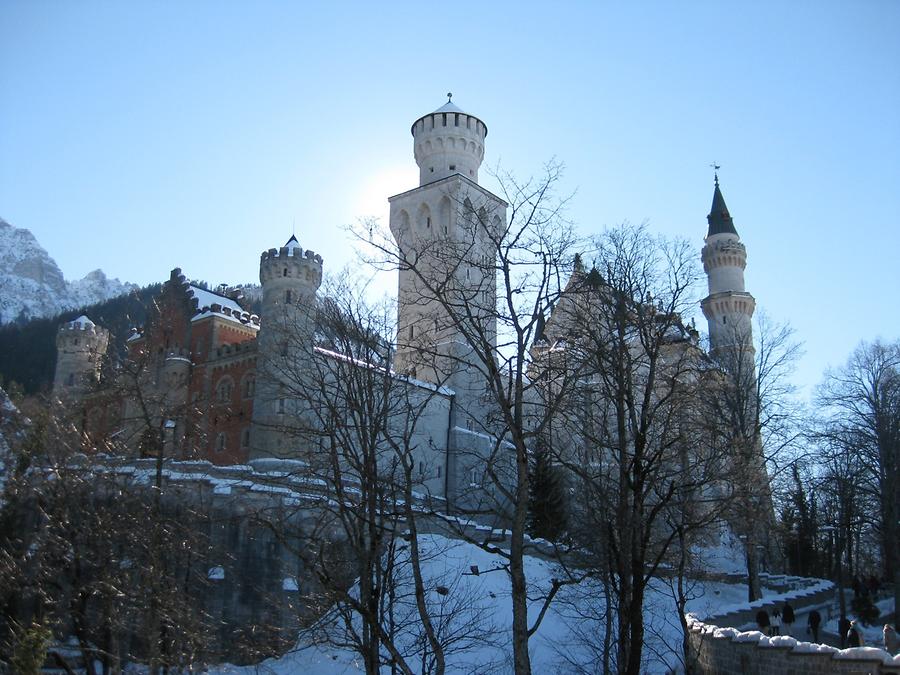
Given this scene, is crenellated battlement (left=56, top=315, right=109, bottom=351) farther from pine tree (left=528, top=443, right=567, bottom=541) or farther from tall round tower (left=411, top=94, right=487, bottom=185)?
pine tree (left=528, top=443, right=567, bottom=541)

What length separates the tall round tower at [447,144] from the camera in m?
47.4

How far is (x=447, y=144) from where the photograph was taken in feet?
156

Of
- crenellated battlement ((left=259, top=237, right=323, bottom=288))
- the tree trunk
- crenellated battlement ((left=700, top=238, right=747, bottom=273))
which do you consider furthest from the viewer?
crenellated battlement ((left=700, top=238, right=747, bottom=273))

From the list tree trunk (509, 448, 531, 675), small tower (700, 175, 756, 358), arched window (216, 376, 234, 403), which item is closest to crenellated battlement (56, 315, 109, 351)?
arched window (216, 376, 234, 403)

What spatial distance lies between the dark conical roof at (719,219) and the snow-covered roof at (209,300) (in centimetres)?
2791

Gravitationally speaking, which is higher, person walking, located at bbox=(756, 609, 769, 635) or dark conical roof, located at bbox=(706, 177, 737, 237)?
dark conical roof, located at bbox=(706, 177, 737, 237)

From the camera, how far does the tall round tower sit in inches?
1866

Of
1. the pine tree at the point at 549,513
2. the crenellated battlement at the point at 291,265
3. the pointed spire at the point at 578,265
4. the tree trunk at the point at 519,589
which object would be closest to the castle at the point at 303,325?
the crenellated battlement at the point at 291,265

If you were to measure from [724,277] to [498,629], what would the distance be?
34.5 metres

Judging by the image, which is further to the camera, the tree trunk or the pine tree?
the pine tree

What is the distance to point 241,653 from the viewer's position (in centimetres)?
1973

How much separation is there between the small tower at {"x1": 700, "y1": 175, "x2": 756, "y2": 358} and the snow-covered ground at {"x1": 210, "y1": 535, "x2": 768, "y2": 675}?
2567 centimetres

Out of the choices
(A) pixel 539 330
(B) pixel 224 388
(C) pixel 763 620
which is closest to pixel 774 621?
(C) pixel 763 620

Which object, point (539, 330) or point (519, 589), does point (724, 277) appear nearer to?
point (539, 330)
